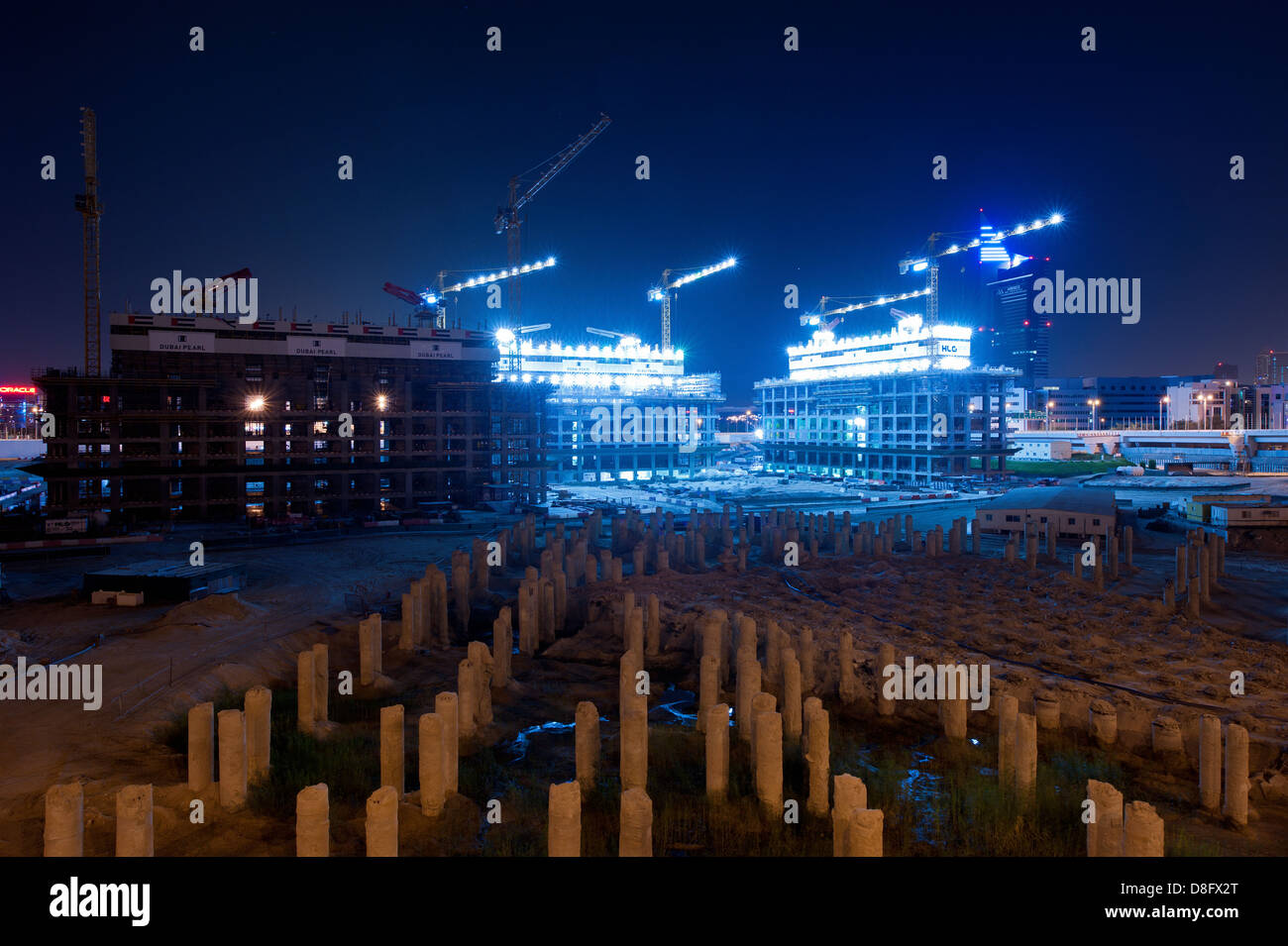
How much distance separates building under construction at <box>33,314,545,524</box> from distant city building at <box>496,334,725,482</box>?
61.7ft

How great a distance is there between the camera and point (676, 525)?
44.0 m

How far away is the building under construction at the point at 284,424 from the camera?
47.2 meters

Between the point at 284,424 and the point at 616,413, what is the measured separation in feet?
150

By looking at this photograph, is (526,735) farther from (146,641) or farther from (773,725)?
(146,641)

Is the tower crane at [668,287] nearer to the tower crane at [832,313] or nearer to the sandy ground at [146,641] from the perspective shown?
the tower crane at [832,313]

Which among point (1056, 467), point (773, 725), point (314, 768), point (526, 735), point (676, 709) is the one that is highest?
point (1056, 467)

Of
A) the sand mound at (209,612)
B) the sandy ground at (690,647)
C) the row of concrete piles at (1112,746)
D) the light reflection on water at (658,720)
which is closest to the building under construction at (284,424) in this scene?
the sandy ground at (690,647)

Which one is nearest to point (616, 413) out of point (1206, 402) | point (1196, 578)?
point (1196, 578)

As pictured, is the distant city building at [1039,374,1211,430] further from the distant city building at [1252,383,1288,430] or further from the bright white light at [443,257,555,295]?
the bright white light at [443,257,555,295]

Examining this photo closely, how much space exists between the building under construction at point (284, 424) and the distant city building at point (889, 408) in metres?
47.3

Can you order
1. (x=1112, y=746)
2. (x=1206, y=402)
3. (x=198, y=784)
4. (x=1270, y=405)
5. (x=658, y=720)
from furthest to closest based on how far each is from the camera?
(x=1270, y=405) → (x=1206, y=402) → (x=658, y=720) → (x=1112, y=746) → (x=198, y=784)

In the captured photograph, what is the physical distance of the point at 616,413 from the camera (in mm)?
92562

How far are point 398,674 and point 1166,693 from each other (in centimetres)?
1798

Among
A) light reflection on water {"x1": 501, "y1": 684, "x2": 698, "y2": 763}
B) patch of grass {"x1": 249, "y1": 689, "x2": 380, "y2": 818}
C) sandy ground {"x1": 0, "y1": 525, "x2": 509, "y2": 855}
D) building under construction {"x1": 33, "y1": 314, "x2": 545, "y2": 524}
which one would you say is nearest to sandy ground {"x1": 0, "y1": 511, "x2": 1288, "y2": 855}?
sandy ground {"x1": 0, "y1": 525, "x2": 509, "y2": 855}
